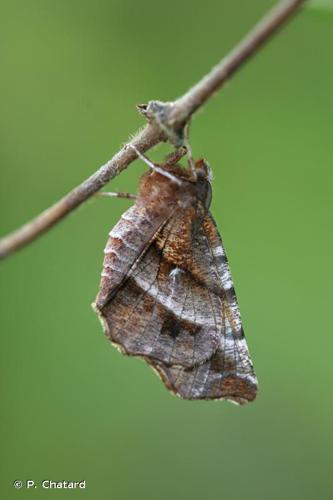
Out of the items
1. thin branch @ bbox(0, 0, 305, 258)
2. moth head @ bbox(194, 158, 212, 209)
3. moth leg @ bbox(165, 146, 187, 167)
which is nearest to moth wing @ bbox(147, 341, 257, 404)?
moth head @ bbox(194, 158, 212, 209)

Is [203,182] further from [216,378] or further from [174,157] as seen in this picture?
[216,378]

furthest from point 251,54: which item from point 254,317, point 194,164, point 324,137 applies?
point 324,137

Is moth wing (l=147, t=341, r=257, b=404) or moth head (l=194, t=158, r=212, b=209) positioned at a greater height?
moth head (l=194, t=158, r=212, b=209)

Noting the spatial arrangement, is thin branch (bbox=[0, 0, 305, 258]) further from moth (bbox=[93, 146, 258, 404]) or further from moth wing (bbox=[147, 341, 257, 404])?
moth wing (bbox=[147, 341, 257, 404])

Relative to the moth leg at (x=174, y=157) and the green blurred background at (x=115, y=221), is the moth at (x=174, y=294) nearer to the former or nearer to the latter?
the moth leg at (x=174, y=157)

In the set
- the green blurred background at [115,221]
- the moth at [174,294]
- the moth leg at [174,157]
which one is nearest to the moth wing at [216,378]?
the moth at [174,294]

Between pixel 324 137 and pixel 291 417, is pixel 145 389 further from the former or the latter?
pixel 324 137
